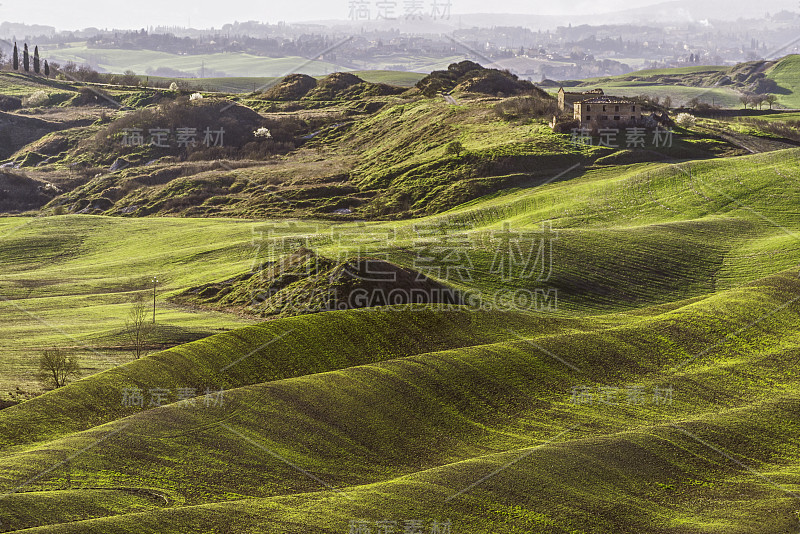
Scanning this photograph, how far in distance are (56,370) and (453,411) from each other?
28709 mm

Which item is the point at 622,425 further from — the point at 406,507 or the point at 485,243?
the point at 485,243

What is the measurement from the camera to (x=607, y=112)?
136 metres

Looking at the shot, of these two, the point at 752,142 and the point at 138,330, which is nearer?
the point at 138,330

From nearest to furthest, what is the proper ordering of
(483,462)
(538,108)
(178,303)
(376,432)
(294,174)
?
1. (483,462)
2. (376,432)
3. (178,303)
4. (294,174)
5. (538,108)

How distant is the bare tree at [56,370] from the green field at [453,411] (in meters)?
1.53

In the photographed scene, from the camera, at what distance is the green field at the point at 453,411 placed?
3378cm

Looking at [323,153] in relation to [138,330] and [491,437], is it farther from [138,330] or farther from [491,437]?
[491,437]

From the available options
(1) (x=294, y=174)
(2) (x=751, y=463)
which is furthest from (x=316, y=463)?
(1) (x=294, y=174)

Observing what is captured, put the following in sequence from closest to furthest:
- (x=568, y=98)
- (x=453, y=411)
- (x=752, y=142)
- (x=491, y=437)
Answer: (x=491, y=437) < (x=453, y=411) < (x=752, y=142) < (x=568, y=98)

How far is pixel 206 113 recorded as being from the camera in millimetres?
177250

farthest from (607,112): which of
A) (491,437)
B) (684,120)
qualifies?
(491,437)

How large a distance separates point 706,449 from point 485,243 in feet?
150

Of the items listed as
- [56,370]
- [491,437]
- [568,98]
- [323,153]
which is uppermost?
[568,98]

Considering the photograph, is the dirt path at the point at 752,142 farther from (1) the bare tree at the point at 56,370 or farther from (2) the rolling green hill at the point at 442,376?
(1) the bare tree at the point at 56,370
